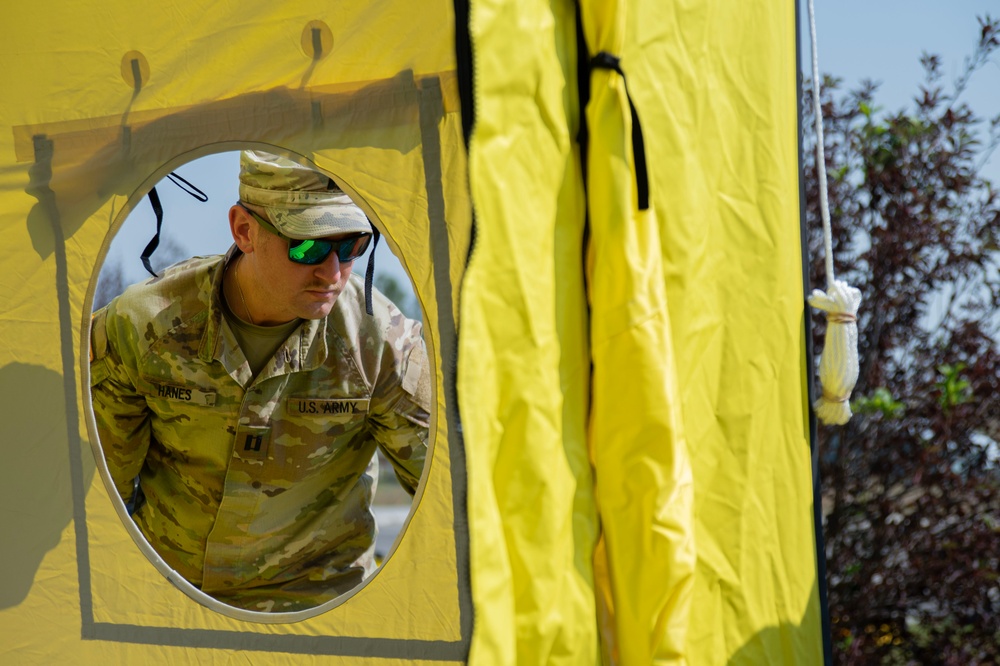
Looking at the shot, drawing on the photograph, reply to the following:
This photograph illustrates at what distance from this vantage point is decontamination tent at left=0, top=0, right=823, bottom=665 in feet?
3.27

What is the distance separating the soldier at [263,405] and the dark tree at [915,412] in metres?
1.32

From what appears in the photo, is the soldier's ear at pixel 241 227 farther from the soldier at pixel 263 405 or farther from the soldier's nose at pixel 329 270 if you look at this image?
the soldier's nose at pixel 329 270

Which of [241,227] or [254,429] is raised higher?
[241,227]

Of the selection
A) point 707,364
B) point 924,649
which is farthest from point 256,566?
point 924,649

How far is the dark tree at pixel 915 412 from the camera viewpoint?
2480mm

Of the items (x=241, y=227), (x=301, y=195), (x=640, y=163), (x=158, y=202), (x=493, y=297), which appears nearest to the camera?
(x=493, y=297)

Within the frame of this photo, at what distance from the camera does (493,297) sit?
3.18 feet

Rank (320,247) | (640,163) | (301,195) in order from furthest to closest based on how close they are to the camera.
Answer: (320,247) < (301,195) < (640,163)

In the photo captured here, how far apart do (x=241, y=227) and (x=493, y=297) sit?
1114 millimetres

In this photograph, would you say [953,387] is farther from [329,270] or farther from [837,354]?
[329,270]

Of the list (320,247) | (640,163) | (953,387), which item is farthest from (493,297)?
(953,387)

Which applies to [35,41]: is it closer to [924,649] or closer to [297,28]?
[297,28]

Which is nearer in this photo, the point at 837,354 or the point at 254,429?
the point at 837,354

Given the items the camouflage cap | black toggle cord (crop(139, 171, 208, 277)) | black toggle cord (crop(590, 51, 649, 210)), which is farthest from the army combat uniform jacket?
black toggle cord (crop(590, 51, 649, 210))
